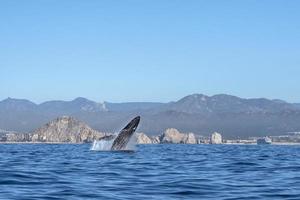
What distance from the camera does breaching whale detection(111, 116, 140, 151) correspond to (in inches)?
3420

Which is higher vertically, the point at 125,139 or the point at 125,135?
the point at 125,135

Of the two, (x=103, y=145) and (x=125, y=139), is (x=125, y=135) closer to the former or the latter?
(x=125, y=139)

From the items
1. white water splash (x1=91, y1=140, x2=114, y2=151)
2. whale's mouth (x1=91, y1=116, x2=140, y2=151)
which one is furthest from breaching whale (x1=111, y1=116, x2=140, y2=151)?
white water splash (x1=91, y1=140, x2=114, y2=151)

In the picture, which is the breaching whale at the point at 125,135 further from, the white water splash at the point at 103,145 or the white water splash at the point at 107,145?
the white water splash at the point at 103,145

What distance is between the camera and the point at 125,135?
289 feet

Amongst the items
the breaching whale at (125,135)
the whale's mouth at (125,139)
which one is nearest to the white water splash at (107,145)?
the whale's mouth at (125,139)

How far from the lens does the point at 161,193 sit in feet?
92.5

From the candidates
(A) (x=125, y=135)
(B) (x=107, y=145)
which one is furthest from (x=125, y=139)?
(B) (x=107, y=145)

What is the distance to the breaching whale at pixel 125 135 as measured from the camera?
8688cm

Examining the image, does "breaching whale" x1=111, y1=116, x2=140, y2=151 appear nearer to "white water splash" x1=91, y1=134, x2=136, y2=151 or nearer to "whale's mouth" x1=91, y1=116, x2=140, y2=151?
"whale's mouth" x1=91, y1=116, x2=140, y2=151

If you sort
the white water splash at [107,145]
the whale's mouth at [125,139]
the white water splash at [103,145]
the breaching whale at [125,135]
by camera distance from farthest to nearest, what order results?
the white water splash at [103,145]
the white water splash at [107,145]
the whale's mouth at [125,139]
the breaching whale at [125,135]

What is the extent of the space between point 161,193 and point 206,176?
9442 mm

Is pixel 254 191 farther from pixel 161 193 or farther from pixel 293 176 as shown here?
pixel 293 176

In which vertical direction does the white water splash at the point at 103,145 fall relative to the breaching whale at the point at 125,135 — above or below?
below
